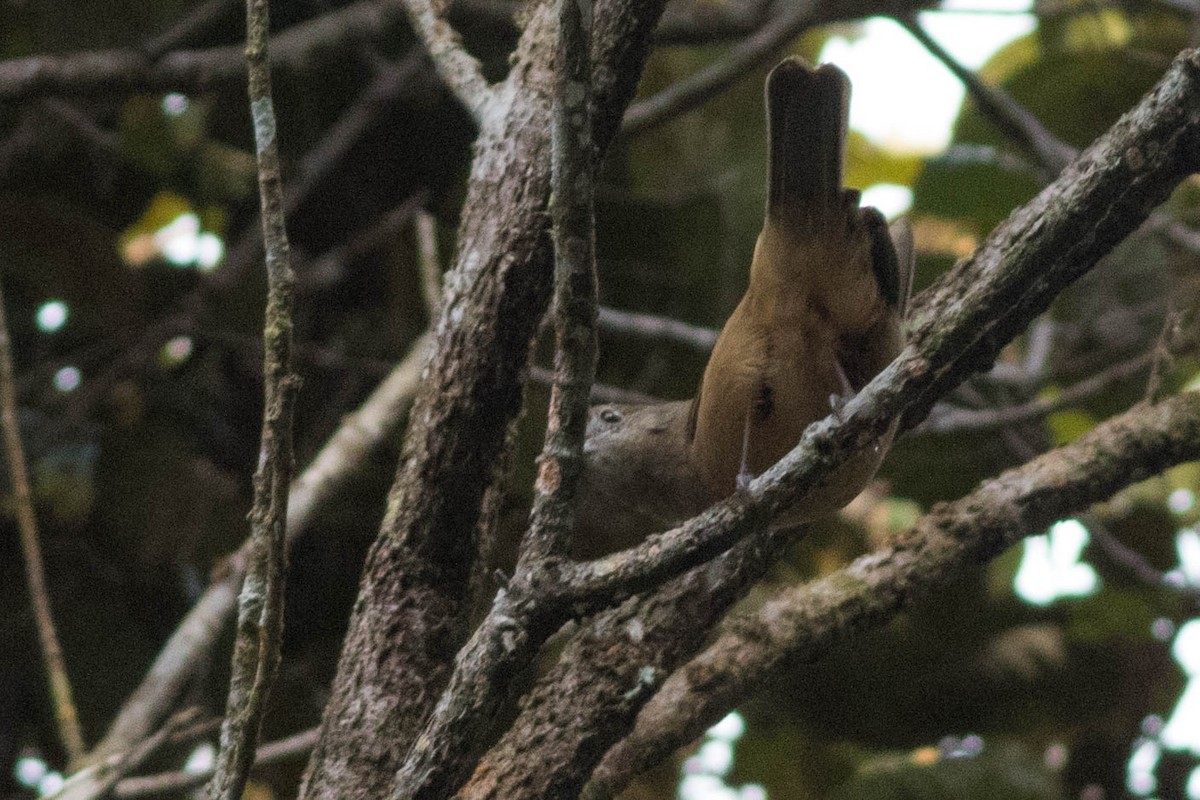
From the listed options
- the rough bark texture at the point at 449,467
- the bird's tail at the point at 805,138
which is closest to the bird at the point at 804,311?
the bird's tail at the point at 805,138

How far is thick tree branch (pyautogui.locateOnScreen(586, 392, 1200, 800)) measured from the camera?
2879 millimetres

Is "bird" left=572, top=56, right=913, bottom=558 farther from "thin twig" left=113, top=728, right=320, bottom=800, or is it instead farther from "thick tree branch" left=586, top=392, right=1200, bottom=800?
"thin twig" left=113, top=728, right=320, bottom=800

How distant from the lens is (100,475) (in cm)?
505

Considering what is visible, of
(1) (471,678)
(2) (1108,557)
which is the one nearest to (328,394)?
(2) (1108,557)

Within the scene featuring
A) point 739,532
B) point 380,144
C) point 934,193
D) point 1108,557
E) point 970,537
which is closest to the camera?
point 739,532

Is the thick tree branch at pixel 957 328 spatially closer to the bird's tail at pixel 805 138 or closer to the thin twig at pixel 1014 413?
the bird's tail at pixel 805 138

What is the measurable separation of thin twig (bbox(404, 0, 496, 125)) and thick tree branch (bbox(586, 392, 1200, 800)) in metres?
1.28

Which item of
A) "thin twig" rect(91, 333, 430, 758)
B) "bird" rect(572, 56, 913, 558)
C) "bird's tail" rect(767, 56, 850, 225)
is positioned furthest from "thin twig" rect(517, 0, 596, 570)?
"thin twig" rect(91, 333, 430, 758)

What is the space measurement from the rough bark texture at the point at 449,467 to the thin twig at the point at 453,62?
0.28 m

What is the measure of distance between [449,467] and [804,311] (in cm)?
86

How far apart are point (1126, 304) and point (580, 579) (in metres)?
4.24

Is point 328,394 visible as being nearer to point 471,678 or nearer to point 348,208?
point 348,208

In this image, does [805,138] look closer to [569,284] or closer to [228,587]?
[569,284]

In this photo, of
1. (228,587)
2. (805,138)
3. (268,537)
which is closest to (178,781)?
(228,587)
